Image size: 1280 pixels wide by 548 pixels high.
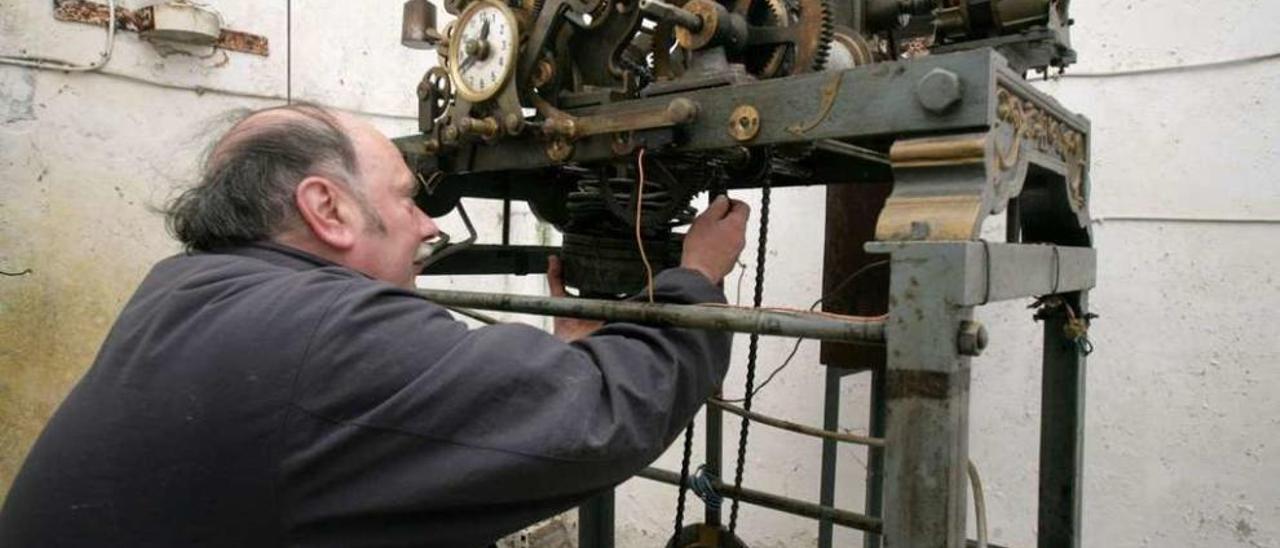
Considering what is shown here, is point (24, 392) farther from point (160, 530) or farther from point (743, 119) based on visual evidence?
A: point (743, 119)

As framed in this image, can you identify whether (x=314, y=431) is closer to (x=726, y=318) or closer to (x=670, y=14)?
(x=726, y=318)

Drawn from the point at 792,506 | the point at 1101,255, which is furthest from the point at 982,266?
the point at 1101,255

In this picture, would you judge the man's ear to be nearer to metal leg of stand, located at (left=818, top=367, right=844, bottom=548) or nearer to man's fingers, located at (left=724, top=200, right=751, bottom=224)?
man's fingers, located at (left=724, top=200, right=751, bottom=224)

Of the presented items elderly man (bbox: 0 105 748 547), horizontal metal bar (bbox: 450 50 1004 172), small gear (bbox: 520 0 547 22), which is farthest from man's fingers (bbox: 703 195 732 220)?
small gear (bbox: 520 0 547 22)

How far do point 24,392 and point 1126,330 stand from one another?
2.71 m

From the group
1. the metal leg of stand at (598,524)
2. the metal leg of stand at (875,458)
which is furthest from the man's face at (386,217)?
the metal leg of stand at (875,458)

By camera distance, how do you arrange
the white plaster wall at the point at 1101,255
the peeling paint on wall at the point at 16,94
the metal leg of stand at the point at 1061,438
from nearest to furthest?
the metal leg of stand at the point at 1061,438
the white plaster wall at the point at 1101,255
the peeling paint on wall at the point at 16,94

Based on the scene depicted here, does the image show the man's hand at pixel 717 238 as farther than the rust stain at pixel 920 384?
Yes

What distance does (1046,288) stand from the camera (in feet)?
3.36

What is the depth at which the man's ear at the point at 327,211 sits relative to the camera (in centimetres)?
100

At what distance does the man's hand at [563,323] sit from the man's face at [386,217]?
269mm

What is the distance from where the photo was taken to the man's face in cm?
107

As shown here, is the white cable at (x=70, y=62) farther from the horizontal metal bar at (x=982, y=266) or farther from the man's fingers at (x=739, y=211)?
the horizontal metal bar at (x=982, y=266)

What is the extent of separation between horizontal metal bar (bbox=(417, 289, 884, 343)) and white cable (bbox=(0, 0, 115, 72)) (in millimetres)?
1694
